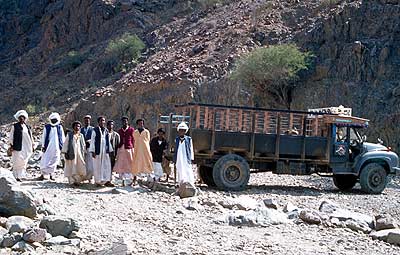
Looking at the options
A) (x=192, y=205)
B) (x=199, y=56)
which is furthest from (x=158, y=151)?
(x=199, y=56)

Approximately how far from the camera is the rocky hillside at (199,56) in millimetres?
28609

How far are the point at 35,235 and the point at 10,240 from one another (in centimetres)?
30

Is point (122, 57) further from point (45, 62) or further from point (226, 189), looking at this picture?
point (226, 189)

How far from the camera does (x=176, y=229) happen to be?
9125 millimetres

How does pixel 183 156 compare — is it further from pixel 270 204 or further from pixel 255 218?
pixel 255 218

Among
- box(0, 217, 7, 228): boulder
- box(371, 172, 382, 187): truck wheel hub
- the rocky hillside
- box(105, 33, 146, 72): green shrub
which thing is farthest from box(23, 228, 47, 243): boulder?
box(105, 33, 146, 72): green shrub

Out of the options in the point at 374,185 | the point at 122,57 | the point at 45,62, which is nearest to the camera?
the point at 374,185

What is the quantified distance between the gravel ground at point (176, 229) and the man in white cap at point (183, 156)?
20.5 inches

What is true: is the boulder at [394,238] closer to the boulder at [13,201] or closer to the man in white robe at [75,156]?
the boulder at [13,201]

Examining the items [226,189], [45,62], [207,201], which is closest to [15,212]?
[207,201]

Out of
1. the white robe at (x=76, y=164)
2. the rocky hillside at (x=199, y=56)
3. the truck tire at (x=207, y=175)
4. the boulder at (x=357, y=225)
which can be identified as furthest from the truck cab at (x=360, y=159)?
the rocky hillside at (x=199, y=56)

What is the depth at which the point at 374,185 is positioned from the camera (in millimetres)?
15359

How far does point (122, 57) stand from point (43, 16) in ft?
65.7

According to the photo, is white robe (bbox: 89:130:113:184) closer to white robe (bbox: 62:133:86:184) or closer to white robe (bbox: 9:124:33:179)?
white robe (bbox: 62:133:86:184)
